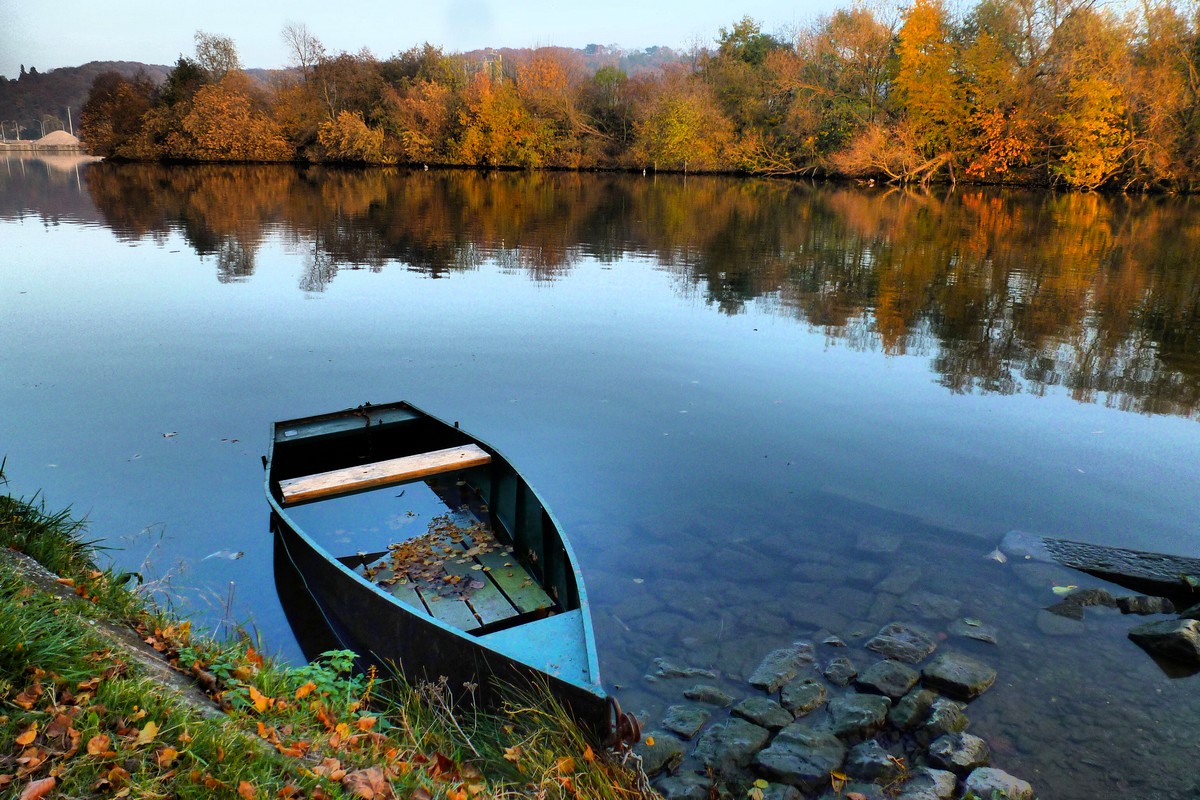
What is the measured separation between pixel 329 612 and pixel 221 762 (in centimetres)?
355

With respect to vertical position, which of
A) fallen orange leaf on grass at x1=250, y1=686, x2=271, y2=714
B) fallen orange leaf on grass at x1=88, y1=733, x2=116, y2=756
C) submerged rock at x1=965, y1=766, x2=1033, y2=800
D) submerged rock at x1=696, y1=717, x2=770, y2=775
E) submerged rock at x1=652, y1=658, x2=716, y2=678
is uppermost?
fallen orange leaf on grass at x1=88, y1=733, x2=116, y2=756

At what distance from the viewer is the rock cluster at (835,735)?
203 inches

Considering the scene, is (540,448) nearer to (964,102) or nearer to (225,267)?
(225,267)

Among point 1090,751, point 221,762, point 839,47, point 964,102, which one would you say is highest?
point 839,47

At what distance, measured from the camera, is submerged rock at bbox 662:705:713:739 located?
5676mm

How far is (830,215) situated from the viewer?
38.7 meters

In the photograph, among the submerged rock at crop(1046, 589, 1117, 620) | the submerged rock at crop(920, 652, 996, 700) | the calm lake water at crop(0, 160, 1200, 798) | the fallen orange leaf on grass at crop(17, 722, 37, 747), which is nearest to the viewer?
the fallen orange leaf on grass at crop(17, 722, 37, 747)

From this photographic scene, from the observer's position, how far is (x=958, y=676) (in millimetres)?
6203

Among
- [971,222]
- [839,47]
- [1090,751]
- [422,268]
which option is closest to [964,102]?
[839,47]

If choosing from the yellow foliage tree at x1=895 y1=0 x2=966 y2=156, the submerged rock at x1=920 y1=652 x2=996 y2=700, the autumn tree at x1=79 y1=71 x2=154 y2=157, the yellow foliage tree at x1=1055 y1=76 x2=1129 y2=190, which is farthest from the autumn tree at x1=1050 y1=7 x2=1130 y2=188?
the autumn tree at x1=79 y1=71 x2=154 y2=157

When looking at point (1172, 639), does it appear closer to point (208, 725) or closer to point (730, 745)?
point (730, 745)

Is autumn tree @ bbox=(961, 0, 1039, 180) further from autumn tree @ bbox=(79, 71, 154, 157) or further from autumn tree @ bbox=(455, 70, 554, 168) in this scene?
autumn tree @ bbox=(79, 71, 154, 157)

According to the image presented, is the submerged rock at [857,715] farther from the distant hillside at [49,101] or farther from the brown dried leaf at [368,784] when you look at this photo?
the distant hillside at [49,101]

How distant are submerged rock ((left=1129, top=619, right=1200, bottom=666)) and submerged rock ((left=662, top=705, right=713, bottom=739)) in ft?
12.9
